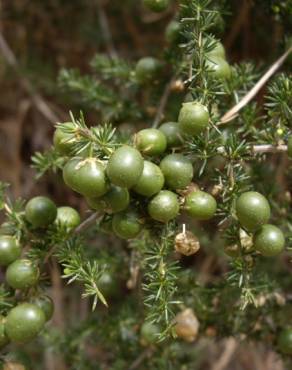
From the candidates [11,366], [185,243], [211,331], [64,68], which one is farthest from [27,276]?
[64,68]

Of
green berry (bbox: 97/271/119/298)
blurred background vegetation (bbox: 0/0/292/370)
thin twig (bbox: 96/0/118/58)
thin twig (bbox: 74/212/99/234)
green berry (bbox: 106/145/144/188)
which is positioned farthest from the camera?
thin twig (bbox: 96/0/118/58)

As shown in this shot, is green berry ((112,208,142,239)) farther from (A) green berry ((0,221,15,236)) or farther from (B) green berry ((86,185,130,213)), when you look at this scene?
(A) green berry ((0,221,15,236))

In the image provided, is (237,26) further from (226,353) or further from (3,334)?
(3,334)

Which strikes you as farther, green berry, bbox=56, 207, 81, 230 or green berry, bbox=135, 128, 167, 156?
green berry, bbox=56, 207, 81, 230

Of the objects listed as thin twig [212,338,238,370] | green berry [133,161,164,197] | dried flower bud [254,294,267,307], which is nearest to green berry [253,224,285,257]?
green berry [133,161,164,197]

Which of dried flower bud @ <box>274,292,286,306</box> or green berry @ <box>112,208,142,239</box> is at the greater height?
green berry @ <box>112,208,142,239</box>

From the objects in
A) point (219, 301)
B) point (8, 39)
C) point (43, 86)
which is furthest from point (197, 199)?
point (8, 39)
